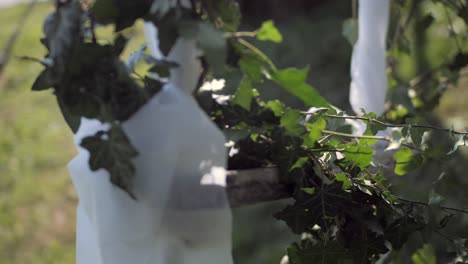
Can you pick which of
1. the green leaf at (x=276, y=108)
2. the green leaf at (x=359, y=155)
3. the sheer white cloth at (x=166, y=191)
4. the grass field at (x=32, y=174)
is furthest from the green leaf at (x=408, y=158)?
the grass field at (x=32, y=174)

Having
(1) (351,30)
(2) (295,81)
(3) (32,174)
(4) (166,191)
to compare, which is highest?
(2) (295,81)

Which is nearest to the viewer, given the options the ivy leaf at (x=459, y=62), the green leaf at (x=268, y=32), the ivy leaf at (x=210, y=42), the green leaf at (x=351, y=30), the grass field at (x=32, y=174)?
the ivy leaf at (x=210, y=42)

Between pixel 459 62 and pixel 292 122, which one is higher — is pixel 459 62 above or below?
below

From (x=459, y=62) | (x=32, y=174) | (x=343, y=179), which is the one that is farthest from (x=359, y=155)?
(x=32, y=174)

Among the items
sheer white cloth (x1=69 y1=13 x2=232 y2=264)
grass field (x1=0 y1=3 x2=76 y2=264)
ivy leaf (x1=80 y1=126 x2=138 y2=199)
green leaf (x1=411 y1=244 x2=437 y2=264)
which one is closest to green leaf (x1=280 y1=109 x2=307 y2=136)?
sheer white cloth (x1=69 y1=13 x2=232 y2=264)

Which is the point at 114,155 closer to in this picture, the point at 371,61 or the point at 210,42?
the point at 210,42

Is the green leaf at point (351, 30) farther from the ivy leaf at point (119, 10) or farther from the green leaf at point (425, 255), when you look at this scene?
the ivy leaf at point (119, 10)

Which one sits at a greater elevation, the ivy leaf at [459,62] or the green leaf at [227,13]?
the green leaf at [227,13]
